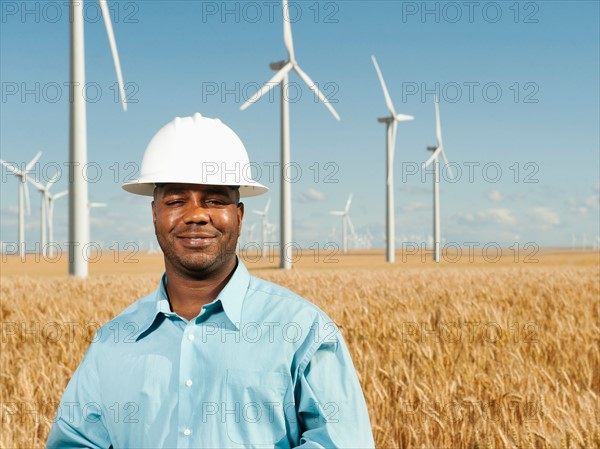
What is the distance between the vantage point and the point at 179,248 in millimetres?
2848

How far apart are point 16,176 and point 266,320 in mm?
68093

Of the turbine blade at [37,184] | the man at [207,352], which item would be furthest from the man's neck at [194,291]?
the turbine blade at [37,184]

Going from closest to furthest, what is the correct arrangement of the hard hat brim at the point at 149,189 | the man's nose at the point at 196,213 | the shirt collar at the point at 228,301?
the shirt collar at the point at 228,301 → the man's nose at the point at 196,213 → the hard hat brim at the point at 149,189

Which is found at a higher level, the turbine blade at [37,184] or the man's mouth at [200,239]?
the turbine blade at [37,184]

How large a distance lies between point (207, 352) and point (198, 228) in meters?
0.52

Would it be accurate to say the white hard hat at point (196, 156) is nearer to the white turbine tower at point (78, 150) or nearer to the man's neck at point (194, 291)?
the man's neck at point (194, 291)

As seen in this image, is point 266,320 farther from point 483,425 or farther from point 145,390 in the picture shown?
point 483,425

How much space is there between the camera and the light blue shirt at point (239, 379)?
99.6 inches

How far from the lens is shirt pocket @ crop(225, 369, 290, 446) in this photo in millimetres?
2570

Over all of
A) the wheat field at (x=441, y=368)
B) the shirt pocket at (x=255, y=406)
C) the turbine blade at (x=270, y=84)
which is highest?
the turbine blade at (x=270, y=84)

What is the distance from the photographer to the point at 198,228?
9.20 ft

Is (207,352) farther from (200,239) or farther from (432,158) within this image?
(432,158)

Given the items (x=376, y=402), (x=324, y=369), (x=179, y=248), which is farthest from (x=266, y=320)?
(x=376, y=402)

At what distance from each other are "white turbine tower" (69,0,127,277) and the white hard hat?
23.2m
